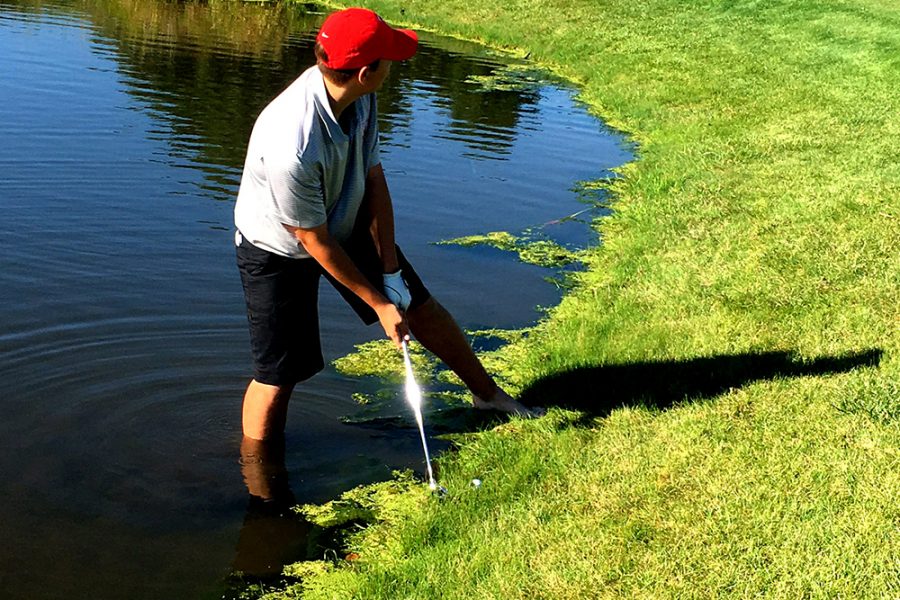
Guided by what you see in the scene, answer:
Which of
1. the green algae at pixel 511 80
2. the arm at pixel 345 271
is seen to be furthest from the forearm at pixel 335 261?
the green algae at pixel 511 80

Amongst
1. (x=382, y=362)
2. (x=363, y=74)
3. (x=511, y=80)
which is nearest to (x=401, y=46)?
(x=363, y=74)

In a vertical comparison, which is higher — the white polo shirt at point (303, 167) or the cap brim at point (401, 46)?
the cap brim at point (401, 46)

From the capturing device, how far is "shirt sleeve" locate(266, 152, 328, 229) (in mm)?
4055

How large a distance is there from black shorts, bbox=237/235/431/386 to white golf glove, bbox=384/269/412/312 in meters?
0.06

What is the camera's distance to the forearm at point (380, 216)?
4848 mm

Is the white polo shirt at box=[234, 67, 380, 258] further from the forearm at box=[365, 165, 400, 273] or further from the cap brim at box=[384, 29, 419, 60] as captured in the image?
the cap brim at box=[384, 29, 419, 60]

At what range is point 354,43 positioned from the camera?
3.99 m

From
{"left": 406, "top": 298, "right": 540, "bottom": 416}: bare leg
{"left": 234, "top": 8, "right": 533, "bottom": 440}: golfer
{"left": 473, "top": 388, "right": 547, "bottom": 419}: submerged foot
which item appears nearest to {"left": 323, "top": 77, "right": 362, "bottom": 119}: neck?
{"left": 234, "top": 8, "right": 533, "bottom": 440}: golfer

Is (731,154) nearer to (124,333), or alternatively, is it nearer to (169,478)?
(124,333)

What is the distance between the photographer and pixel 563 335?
21.3 feet

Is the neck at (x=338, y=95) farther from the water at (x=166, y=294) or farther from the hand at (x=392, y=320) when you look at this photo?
the water at (x=166, y=294)

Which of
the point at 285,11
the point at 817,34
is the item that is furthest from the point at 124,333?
the point at 285,11

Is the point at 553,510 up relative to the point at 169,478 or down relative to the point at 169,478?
up

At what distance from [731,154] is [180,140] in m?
5.98
